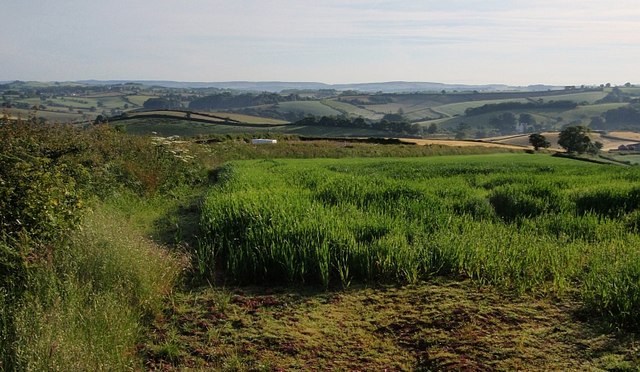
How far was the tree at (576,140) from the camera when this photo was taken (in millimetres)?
72312

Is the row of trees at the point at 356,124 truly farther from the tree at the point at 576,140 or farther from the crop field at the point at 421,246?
the crop field at the point at 421,246

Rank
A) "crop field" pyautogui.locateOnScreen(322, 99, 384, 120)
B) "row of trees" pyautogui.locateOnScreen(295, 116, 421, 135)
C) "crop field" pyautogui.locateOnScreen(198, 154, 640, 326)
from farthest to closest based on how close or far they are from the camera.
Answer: "crop field" pyautogui.locateOnScreen(322, 99, 384, 120), "row of trees" pyautogui.locateOnScreen(295, 116, 421, 135), "crop field" pyautogui.locateOnScreen(198, 154, 640, 326)

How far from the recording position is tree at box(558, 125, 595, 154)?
237ft

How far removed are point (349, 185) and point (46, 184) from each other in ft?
23.0

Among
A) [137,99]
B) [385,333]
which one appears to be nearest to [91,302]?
[385,333]

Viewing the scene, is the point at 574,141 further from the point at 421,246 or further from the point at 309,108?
the point at 309,108

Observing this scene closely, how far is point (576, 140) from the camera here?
242 ft

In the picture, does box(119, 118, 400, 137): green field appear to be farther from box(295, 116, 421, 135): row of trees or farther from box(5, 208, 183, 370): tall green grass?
box(5, 208, 183, 370): tall green grass

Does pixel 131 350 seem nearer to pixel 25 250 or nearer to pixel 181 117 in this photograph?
pixel 25 250

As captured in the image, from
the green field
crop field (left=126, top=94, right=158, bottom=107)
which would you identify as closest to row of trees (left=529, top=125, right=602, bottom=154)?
the green field

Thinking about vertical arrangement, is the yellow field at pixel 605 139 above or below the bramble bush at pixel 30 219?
below

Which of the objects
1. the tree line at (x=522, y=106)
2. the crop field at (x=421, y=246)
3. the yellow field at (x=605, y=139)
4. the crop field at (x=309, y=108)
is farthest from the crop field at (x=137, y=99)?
the crop field at (x=421, y=246)

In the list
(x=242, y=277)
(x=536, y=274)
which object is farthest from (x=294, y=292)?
(x=536, y=274)

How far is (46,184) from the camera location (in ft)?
24.8
